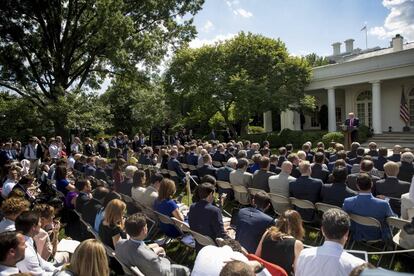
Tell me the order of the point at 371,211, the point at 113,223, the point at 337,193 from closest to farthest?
the point at 113,223 → the point at 371,211 → the point at 337,193

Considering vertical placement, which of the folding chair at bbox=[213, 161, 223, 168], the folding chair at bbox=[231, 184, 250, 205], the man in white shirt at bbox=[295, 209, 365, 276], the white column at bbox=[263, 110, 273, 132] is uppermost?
the white column at bbox=[263, 110, 273, 132]

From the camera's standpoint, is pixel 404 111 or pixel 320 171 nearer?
pixel 320 171

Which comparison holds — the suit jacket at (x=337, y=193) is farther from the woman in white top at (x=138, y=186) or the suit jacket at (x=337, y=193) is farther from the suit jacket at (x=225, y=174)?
the woman in white top at (x=138, y=186)

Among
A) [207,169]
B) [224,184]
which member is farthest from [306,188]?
[207,169]

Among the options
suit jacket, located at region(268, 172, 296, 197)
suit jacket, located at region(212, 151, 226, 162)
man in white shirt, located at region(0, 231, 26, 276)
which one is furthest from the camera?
suit jacket, located at region(212, 151, 226, 162)

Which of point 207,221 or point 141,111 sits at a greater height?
point 141,111

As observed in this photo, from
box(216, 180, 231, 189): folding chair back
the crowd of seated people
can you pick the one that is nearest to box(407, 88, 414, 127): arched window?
the crowd of seated people

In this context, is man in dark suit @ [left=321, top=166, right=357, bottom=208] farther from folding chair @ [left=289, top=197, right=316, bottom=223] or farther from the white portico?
the white portico

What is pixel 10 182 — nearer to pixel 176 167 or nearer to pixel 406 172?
pixel 176 167

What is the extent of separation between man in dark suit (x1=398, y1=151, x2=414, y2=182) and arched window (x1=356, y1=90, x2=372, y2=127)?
21.7m

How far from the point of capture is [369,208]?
522cm

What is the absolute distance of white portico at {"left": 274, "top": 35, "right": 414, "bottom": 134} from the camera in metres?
24.2

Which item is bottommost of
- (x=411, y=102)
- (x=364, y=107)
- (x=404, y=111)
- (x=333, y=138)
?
(x=333, y=138)

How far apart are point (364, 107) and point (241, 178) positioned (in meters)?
23.8
